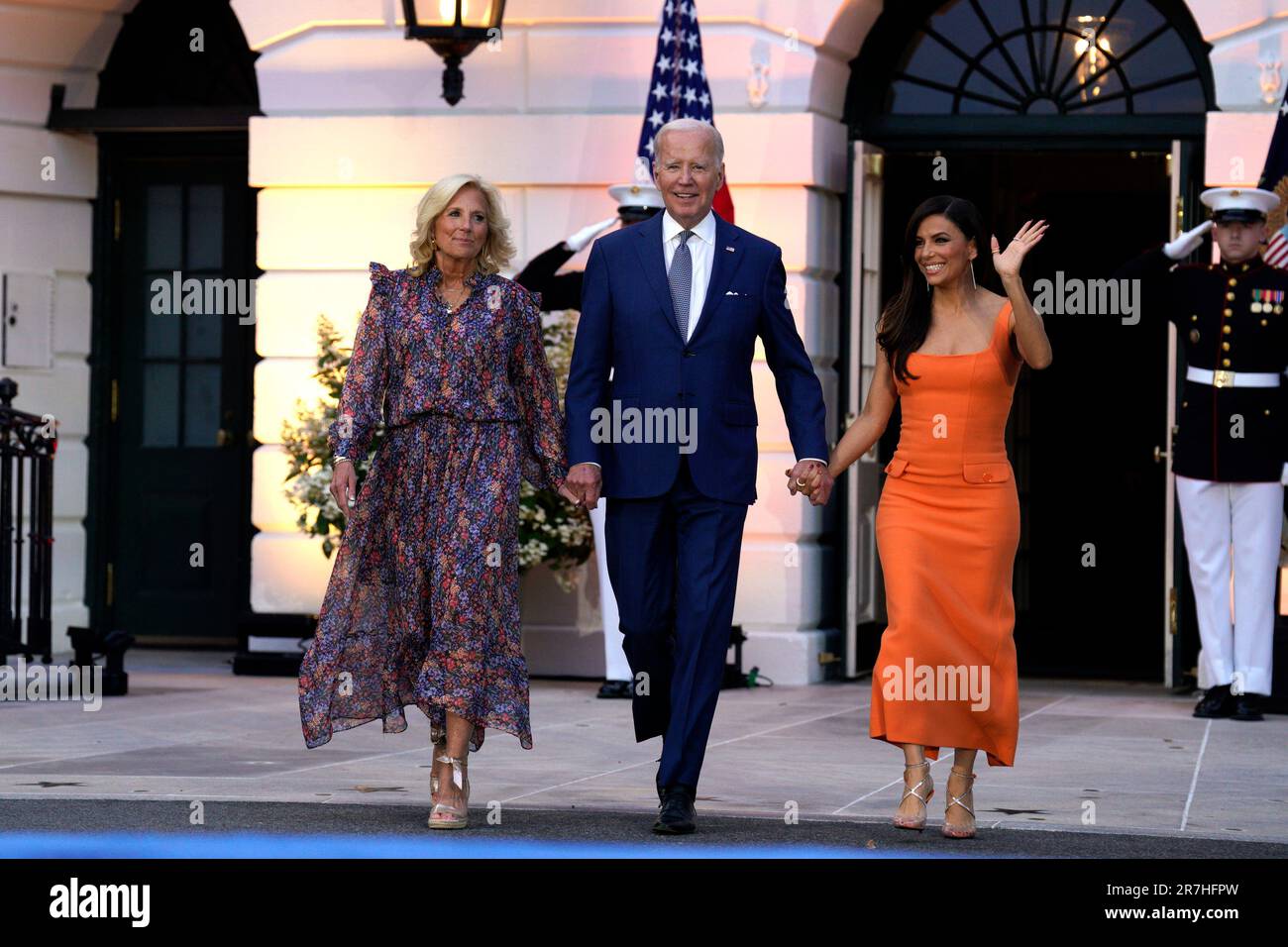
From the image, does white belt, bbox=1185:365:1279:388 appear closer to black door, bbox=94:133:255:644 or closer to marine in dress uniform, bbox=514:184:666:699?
marine in dress uniform, bbox=514:184:666:699

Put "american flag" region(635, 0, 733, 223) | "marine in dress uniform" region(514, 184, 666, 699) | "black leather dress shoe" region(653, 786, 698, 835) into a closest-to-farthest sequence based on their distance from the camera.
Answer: "black leather dress shoe" region(653, 786, 698, 835), "marine in dress uniform" region(514, 184, 666, 699), "american flag" region(635, 0, 733, 223)

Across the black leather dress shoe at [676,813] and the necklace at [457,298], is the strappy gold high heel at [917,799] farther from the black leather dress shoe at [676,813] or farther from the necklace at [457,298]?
the necklace at [457,298]

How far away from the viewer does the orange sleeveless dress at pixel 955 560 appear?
246 inches

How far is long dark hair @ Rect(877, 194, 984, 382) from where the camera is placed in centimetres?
642

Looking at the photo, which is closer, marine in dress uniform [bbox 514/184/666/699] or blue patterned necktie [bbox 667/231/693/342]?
blue patterned necktie [bbox 667/231/693/342]

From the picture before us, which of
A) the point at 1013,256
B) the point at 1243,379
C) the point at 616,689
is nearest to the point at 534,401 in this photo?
the point at 1013,256

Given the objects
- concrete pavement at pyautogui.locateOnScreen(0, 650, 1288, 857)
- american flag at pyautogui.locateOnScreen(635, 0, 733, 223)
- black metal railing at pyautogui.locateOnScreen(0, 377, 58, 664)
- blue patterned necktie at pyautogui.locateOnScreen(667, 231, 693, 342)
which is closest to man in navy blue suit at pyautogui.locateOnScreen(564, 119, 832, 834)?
blue patterned necktie at pyautogui.locateOnScreen(667, 231, 693, 342)

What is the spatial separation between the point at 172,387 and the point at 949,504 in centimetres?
728

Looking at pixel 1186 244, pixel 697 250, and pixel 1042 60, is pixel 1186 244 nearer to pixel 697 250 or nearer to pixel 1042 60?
pixel 1042 60

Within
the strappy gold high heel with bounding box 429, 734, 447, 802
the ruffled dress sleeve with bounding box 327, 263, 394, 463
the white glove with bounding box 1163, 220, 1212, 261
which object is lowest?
the strappy gold high heel with bounding box 429, 734, 447, 802

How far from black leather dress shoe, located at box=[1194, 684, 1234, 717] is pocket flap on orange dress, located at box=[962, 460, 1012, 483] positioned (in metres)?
3.95

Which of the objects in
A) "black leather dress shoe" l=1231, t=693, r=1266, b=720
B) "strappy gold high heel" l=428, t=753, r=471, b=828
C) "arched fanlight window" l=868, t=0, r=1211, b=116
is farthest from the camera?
"arched fanlight window" l=868, t=0, r=1211, b=116

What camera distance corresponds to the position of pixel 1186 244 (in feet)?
32.3
